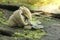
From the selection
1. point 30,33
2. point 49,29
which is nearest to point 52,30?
point 49,29

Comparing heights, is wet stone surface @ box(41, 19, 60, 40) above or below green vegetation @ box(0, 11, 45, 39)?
below

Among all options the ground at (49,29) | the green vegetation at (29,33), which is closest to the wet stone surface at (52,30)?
the ground at (49,29)

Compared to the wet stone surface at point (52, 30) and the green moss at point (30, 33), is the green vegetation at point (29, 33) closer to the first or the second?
the green moss at point (30, 33)

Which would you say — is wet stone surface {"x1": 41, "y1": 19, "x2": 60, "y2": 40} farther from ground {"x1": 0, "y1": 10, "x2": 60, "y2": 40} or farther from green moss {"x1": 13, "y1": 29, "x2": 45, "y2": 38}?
green moss {"x1": 13, "y1": 29, "x2": 45, "y2": 38}

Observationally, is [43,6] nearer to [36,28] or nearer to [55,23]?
[55,23]


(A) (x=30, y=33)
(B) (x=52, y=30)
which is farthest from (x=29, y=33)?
(B) (x=52, y=30)

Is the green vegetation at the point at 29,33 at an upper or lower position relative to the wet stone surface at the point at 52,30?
upper

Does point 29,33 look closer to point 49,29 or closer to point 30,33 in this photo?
point 30,33

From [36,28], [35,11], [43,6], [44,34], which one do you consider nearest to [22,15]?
[36,28]

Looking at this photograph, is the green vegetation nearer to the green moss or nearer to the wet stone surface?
the green moss

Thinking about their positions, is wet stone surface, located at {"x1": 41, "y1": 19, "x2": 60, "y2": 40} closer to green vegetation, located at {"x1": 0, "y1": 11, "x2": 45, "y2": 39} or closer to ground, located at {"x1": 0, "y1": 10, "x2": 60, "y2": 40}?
ground, located at {"x1": 0, "y1": 10, "x2": 60, "y2": 40}

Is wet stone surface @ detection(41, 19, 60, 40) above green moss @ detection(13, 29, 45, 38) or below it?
below

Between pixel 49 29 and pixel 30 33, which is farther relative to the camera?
pixel 49 29

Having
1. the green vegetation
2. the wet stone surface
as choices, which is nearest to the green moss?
the green vegetation
